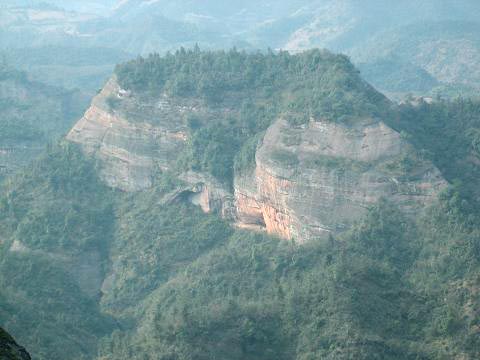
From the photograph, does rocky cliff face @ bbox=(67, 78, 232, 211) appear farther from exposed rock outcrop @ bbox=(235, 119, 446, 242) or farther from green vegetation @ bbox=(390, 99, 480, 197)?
green vegetation @ bbox=(390, 99, 480, 197)

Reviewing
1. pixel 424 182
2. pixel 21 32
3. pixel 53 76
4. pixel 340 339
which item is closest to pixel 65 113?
pixel 53 76

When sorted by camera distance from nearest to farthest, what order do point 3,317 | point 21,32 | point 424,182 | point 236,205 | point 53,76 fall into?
point 3,317, point 424,182, point 236,205, point 53,76, point 21,32

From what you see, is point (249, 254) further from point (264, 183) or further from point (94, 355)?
point (94, 355)

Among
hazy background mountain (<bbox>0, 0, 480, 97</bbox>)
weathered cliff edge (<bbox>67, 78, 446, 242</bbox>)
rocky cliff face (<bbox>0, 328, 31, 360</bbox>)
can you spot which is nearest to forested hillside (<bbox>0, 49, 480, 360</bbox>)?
weathered cliff edge (<bbox>67, 78, 446, 242</bbox>)

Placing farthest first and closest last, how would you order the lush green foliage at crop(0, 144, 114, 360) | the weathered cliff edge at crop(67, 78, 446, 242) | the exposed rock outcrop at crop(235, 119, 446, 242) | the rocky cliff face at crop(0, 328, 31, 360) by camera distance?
the weathered cliff edge at crop(67, 78, 446, 242) → the exposed rock outcrop at crop(235, 119, 446, 242) → the lush green foliage at crop(0, 144, 114, 360) → the rocky cliff face at crop(0, 328, 31, 360)

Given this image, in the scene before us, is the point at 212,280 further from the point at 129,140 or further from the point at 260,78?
the point at 260,78
